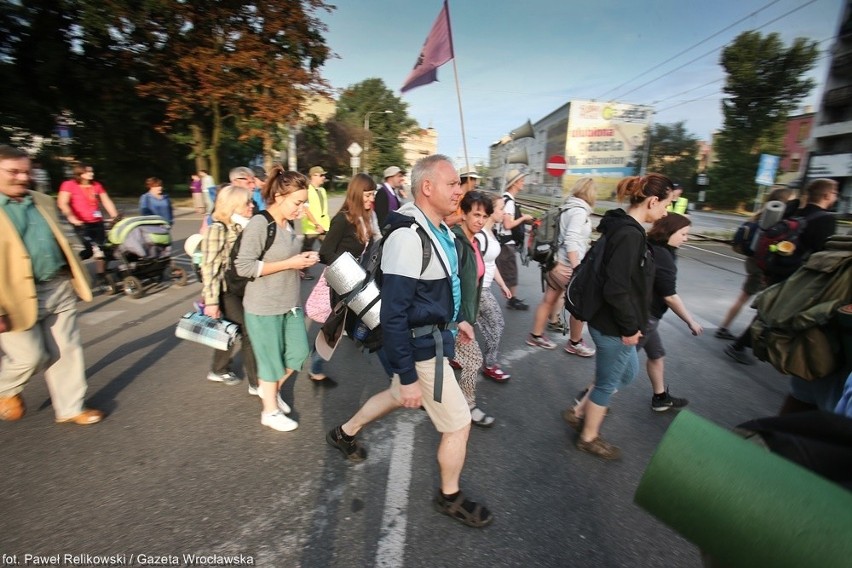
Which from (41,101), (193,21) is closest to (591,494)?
(193,21)

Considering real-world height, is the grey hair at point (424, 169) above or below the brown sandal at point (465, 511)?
above

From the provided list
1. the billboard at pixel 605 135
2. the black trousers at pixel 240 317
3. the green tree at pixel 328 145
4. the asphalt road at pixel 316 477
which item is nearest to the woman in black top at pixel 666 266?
the asphalt road at pixel 316 477

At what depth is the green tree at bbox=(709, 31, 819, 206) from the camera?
45844 millimetres

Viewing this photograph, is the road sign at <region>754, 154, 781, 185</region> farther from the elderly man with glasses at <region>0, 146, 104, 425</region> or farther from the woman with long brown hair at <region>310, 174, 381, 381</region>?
the elderly man with glasses at <region>0, 146, 104, 425</region>

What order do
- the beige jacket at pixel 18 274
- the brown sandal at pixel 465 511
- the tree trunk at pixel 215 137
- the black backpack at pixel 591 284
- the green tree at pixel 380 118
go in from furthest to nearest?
the green tree at pixel 380 118
the tree trunk at pixel 215 137
the black backpack at pixel 591 284
the beige jacket at pixel 18 274
the brown sandal at pixel 465 511

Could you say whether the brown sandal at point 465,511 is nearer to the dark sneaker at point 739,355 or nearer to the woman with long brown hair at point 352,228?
the woman with long brown hair at point 352,228

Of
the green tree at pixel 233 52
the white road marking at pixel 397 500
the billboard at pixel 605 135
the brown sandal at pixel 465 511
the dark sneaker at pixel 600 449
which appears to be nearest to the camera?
the white road marking at pixel 397 500

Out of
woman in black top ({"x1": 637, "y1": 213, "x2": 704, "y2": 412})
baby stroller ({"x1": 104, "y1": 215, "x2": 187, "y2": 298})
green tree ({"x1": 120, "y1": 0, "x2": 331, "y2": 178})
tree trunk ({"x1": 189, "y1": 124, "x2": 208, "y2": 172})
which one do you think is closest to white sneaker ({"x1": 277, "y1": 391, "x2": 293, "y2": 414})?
woman in black top ({"x1": 637, "y1": 213, "x2": 704, "y2": 412})

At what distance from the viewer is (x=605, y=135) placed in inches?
2537

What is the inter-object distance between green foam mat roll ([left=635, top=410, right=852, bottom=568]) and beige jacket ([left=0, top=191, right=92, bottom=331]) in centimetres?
344

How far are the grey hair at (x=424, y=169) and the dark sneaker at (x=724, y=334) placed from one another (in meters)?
5.21

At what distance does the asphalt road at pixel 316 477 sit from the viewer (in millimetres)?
2137

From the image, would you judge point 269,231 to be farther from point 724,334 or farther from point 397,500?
point 724,334

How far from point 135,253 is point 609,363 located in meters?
6.71
